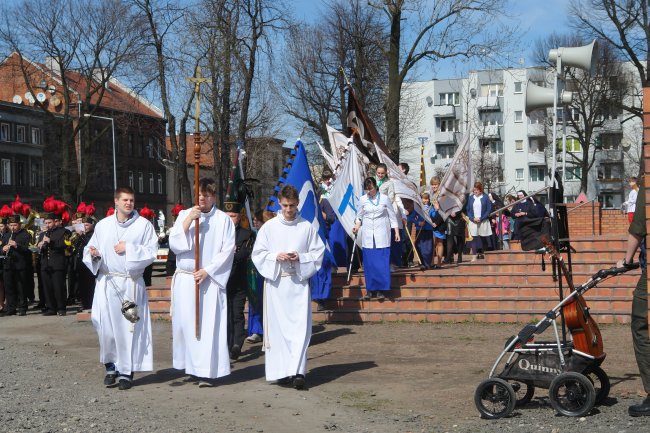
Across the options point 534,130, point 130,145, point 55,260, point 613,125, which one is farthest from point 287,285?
point 534,130

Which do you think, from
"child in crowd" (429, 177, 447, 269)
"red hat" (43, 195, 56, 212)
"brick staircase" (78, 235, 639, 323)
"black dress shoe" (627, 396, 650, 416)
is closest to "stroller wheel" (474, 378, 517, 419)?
"black dress shoe" (627, 396, 650, 416)

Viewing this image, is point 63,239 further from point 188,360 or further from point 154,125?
point 154,125

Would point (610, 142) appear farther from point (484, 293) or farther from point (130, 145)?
point (484, 293)

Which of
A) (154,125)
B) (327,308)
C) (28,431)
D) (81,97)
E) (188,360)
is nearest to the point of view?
(28,431)

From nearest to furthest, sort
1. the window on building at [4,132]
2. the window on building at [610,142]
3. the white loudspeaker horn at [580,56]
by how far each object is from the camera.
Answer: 1. the white loudspeaker horn at [580,56]
2. the window on building at [4,132]
3. the window on building at [610,142]

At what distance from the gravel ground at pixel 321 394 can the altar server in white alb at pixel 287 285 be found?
0.96 feet

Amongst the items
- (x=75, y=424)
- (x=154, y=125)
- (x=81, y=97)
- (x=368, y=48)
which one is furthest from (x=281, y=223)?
(x=81, y=97)

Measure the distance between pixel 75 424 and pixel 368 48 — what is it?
29024 mm

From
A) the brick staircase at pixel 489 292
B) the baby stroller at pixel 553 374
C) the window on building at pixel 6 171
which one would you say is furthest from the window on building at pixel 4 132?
the baby stroller at pixel 553 374

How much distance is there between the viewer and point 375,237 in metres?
15.1

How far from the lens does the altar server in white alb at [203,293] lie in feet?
31.7

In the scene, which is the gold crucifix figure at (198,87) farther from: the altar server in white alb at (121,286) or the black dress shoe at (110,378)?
the black dress shoe at (110,378)

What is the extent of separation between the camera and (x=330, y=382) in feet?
32.5

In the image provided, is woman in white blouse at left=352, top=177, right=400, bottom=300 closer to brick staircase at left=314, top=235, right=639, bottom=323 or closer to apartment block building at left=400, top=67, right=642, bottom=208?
brick staircase at left=314, top=235, right=639, bottom=323
